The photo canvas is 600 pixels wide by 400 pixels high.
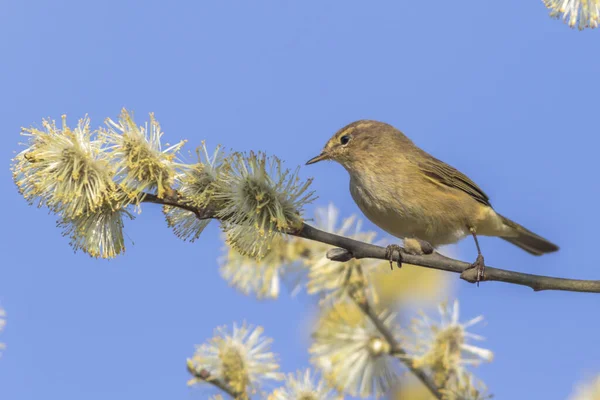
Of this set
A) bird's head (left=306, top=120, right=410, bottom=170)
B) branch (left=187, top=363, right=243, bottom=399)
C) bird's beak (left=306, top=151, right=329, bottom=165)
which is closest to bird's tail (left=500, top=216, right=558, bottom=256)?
bird's head (left=306, top=120, right=410, bottom=170)

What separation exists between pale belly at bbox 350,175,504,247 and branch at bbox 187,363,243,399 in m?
2.24

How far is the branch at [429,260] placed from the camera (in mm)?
3068

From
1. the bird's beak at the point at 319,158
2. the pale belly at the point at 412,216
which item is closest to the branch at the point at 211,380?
the pale belly at the point at 412,216

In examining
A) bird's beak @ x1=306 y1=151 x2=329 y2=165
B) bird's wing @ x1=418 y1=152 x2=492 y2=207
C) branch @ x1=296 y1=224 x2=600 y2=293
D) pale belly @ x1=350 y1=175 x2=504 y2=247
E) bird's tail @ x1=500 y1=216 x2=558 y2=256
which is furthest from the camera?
bird's tail @ x1=500 y1=216 x2=558 y2=256

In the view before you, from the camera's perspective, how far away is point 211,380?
332 centimetres

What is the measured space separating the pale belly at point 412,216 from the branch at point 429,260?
5.72 feet

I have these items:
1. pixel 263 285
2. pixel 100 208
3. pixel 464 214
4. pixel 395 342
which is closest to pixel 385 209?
pixel 464 214

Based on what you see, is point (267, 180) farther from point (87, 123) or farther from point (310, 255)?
point (310, 255)

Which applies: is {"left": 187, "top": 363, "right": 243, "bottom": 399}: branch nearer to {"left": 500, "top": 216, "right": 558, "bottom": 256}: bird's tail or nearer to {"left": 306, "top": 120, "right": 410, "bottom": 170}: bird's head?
{"left": 306, "top": 120, "right": 410, "bottom": 170}: bird's head

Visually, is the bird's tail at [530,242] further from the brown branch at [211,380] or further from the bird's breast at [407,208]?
the brown branch at [211,380]

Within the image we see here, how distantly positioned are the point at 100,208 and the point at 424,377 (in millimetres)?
1735

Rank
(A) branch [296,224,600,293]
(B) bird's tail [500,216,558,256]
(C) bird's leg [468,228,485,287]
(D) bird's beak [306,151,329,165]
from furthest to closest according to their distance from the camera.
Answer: (B) bird's tail [500,216,558,256] → (D) bird's beak [306,151,329,165] → (C) bird's leg [468,228,485,287] → (A) branch [296,224,600,293]

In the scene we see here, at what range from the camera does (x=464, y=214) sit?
5.51 m

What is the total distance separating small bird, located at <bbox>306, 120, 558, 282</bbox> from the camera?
5234 mm
